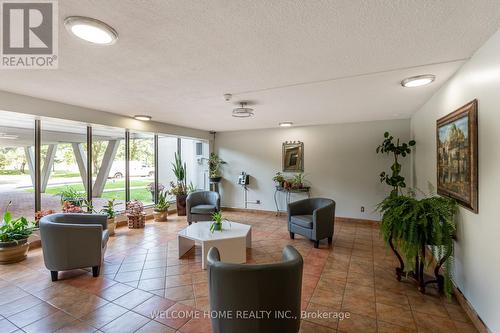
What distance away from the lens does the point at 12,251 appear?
326 centimetres

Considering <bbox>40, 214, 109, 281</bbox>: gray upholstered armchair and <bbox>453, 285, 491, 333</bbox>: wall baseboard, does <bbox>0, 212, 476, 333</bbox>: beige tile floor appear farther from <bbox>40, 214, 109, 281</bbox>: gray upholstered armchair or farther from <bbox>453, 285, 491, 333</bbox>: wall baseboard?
<bbox>40, 214, 109, 281</bbox>: gray upholstered armchair

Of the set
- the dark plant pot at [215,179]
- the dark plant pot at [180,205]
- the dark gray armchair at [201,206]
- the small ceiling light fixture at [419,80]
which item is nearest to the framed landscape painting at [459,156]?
the small ceiling light fixture at [419,80]

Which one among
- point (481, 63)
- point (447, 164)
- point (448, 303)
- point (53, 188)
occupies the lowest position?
point (448, 303)

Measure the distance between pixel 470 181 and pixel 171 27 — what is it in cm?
290

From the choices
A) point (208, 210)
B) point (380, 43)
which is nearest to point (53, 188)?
point (208, 210)

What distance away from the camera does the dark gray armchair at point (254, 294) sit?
1497 millimetres

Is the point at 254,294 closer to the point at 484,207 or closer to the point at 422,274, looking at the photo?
the point at 484,207

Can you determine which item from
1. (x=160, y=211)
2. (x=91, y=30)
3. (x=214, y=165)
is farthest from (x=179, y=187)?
(x=91, y=30)

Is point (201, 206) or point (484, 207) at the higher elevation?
point (484, 207)

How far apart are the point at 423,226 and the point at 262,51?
8.04 ft

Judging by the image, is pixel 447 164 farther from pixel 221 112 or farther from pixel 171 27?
pixel 221 112

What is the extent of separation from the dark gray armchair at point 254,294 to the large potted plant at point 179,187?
5.09 meters

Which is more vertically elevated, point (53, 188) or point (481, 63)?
point (481, 63)

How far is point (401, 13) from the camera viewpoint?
148cm
